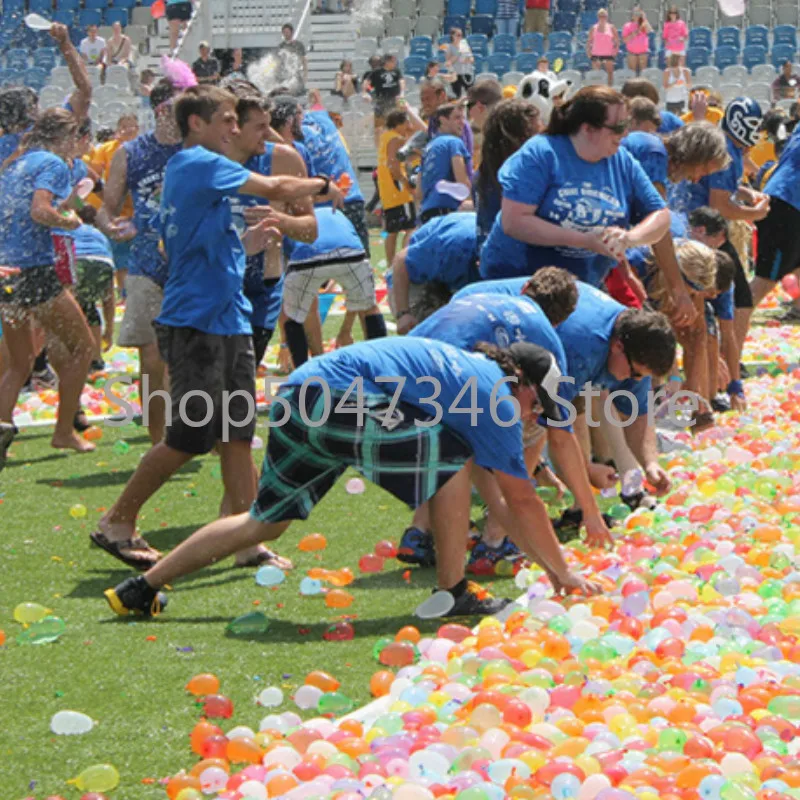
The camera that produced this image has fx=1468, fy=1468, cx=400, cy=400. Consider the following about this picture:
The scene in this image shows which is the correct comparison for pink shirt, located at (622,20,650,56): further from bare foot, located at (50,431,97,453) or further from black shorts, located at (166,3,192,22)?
bare foot, located at (50,431,97,453)

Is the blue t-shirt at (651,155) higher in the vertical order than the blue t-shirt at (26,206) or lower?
higher

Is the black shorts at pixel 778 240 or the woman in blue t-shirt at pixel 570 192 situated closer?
the woman in blue t-shirt at pixel 570 192

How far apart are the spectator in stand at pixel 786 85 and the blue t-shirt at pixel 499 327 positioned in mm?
18472

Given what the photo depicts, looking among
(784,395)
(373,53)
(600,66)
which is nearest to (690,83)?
(600,66)

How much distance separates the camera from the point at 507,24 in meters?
28.1

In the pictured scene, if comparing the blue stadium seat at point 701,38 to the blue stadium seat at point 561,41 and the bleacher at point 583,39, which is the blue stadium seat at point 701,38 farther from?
the blue stadium seat at point 561,41

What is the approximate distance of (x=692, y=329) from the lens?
8.17m

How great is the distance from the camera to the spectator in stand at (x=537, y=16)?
2761 cm

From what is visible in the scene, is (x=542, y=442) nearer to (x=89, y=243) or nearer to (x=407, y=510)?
(x=407, y=510)

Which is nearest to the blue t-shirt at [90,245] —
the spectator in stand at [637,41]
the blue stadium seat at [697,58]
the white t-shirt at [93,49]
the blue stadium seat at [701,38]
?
the spectator in stand at [637,41]

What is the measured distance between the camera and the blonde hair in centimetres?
777

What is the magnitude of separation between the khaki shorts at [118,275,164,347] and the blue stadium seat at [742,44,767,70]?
2094 cm

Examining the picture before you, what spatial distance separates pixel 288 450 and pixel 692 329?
375 centimetres

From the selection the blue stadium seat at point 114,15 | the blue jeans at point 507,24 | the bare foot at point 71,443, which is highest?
the blue jeans at point 507,24
